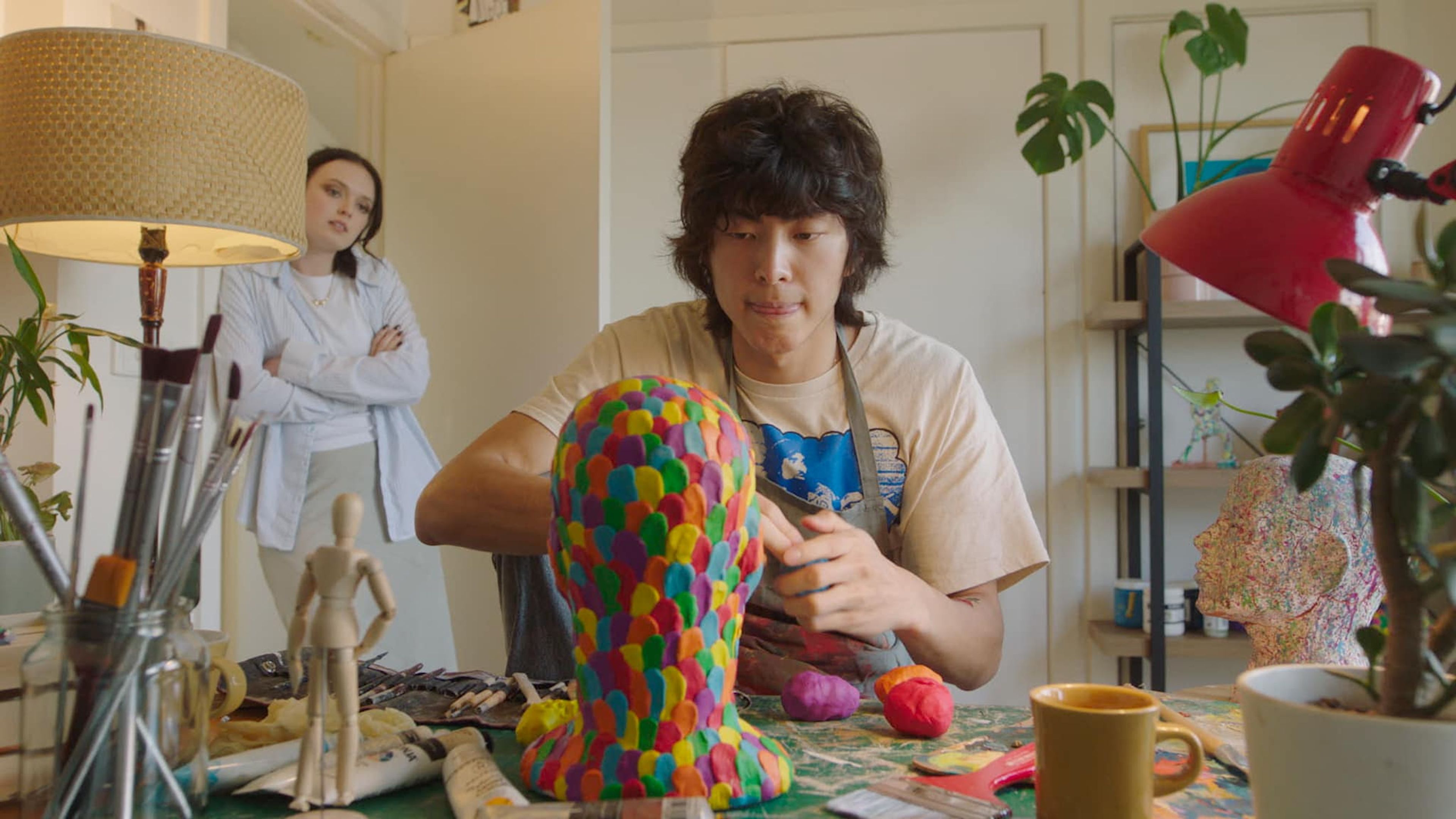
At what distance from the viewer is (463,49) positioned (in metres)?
2.77

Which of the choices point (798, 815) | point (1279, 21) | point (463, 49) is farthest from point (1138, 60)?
point (798, 815)

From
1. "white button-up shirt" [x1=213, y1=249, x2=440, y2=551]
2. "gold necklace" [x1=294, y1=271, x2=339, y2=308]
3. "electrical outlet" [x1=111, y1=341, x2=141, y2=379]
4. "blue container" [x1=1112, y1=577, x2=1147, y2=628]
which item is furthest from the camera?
"blue container" [x1=1112, y1=577, x2=1147, y2=628]

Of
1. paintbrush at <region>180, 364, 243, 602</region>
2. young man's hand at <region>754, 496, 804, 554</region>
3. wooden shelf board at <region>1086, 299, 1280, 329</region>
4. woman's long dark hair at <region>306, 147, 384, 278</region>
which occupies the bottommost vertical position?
young man's hand at <region>754, 496, 804, 554</region>

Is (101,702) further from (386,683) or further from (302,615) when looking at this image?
(386,683)

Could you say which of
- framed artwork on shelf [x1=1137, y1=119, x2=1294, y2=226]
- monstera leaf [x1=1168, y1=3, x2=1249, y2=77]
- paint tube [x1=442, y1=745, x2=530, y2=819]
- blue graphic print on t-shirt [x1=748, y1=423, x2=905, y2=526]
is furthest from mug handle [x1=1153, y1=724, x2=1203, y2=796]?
framed artwork on shelf [x1=1137, y1=119, x2=1294, y2=226]

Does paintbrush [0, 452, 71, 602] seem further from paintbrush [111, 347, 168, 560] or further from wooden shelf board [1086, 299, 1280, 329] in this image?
wooden shelf board [1086, 299, 1280, 329]

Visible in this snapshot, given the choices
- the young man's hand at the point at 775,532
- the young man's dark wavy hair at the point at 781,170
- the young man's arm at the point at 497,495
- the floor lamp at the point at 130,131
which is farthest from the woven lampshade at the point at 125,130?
the young man's hand at the point at 775,532

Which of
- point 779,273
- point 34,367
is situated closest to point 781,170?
point 779,273

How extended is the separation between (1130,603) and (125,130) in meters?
2.48

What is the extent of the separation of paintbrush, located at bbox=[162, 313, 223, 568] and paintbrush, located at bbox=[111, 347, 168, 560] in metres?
0.02

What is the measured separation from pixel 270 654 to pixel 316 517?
4.38 ft

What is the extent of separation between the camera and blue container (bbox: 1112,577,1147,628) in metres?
2.73

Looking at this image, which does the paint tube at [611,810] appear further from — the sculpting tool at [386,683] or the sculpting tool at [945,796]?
the sculpting tool at [386,683]

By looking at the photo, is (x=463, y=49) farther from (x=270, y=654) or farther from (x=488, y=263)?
(x=270, y=654)
